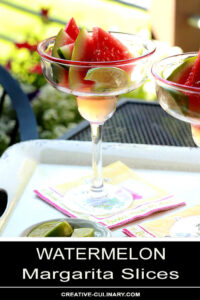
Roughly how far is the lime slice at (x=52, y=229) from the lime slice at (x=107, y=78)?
0.91ft

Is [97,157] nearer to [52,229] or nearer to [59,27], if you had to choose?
[52,229]

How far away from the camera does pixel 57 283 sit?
75 cm

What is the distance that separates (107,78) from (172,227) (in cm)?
32

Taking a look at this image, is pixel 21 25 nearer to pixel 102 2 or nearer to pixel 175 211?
pixel 102 2

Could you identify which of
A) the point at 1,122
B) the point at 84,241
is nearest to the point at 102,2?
the point at 1,122

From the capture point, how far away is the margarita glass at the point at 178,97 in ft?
3.05

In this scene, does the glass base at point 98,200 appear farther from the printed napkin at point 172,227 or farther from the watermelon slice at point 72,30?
the watermelon slice at point 72,30

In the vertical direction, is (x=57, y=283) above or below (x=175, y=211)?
above

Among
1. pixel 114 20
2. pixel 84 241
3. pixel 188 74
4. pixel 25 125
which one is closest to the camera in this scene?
pixel 84 241

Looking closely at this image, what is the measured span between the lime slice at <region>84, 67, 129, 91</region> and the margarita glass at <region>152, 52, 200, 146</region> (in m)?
0.07

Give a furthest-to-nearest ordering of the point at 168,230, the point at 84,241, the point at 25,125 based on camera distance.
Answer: the point at 25,125, the point at 168,230, the point at 84,241

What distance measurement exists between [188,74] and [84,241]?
1.32 feet

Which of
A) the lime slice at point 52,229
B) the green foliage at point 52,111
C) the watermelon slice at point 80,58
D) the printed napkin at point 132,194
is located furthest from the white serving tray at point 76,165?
the green foliage at point 52,111

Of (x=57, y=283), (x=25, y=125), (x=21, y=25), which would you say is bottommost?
(x=21, y=25)
